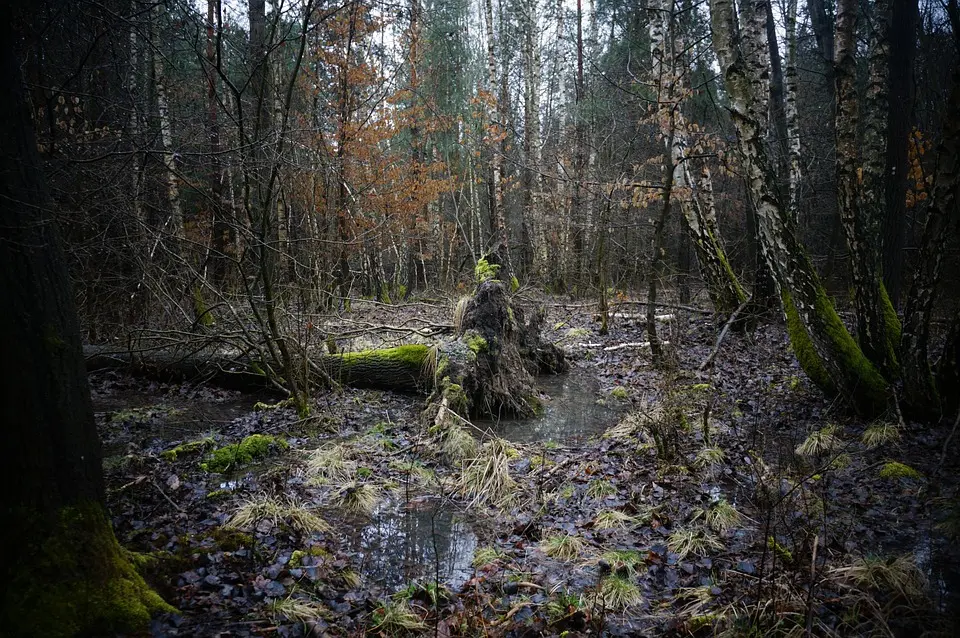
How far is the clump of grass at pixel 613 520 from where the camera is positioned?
13.8ft

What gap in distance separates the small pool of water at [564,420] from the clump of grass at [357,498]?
2107 mm

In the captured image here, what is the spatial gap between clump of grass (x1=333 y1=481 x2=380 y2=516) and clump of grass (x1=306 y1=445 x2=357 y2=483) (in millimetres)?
337

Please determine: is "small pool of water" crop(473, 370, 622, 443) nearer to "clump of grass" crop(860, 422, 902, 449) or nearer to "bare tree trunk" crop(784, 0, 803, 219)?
"clump of grass" crop(860, 422, 902, 449)

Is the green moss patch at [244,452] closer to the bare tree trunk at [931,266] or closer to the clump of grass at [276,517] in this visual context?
the clump of grass at [276,517]

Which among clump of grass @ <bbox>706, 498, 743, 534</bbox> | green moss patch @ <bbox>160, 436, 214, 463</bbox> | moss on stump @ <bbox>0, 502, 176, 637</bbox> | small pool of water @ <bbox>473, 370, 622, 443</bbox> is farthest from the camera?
small pool of water @ <bbox>473, 370, 622, 443</bbox>

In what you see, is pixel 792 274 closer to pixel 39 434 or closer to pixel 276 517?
pixel 276 517

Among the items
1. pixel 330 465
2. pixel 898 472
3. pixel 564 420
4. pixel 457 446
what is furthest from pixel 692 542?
pixel 564 420

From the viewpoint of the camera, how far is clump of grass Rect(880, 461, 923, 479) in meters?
4.50

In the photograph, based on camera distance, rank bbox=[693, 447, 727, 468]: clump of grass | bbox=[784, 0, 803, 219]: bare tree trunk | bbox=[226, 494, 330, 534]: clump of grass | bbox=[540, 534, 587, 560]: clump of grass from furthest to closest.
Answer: bbox=[784, 0, 803, 219]: bare tree trunk, bbox=[693, 447, 727, 468]: clump of grass, bbox=[226, 494, 330, 534]: clump of grass, bbox=[540, 534, 587, 560]: clump of grass

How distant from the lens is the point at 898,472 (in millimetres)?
4555

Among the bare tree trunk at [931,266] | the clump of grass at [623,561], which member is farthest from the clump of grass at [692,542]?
the bare tree trunk at [931,266]

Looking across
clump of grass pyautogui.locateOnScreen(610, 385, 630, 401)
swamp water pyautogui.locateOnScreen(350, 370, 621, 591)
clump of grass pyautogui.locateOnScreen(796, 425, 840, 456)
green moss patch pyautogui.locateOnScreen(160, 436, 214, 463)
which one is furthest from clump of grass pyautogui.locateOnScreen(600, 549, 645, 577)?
green moss patch pyautogui.locateOnScreen(160, 436, 214, 463)

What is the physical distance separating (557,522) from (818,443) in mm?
3022

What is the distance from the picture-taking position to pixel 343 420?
7.18 metres
